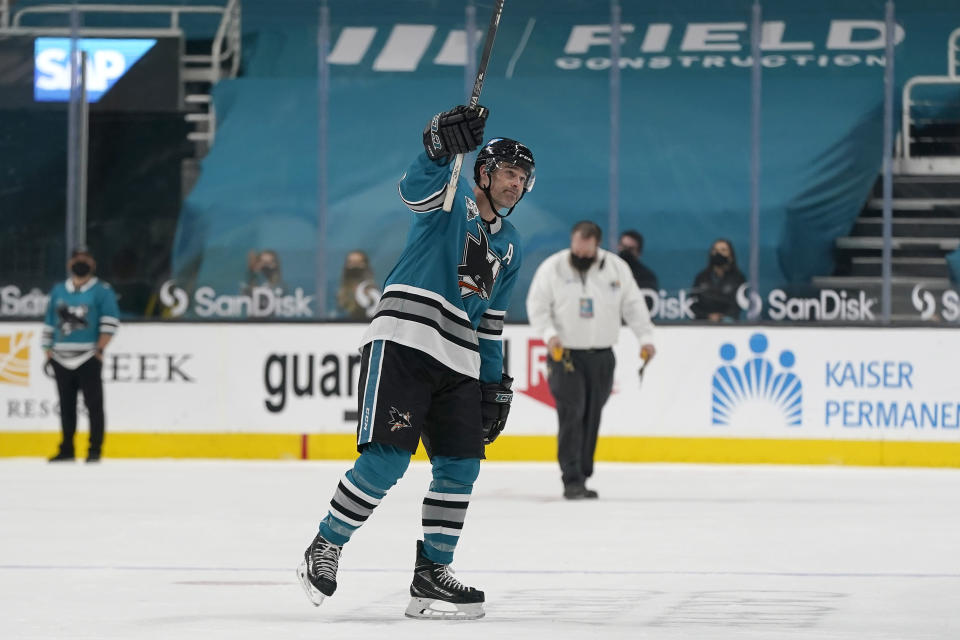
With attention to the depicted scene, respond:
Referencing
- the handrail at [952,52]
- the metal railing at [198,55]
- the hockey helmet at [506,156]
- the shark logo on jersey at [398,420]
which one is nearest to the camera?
the shark logo on jersey at [398,420]

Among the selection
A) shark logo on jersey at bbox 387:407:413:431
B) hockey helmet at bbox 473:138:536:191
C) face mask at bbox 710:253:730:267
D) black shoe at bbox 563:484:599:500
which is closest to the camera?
shark logo on jersey at bbox 387:407:413:431

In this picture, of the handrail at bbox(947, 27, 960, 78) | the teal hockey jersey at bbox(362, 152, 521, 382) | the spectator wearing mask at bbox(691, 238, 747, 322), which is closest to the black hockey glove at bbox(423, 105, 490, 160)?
the teal hockey jersey at bbox(362, 152, 521, 382)

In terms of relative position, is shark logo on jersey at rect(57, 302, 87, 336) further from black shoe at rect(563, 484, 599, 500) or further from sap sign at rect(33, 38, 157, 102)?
black shoe at rect(563, 484, 599, 500)

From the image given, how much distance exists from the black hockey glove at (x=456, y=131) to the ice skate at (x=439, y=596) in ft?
3.99

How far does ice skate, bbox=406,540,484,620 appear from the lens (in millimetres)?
4957

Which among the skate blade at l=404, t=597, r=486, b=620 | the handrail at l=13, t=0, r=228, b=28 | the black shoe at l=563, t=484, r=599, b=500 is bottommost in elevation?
the black shoe at l=563, t=484, r=599, b=500

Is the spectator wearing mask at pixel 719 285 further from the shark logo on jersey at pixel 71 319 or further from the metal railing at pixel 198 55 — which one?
the shark logo on jersey at pixel 71 319

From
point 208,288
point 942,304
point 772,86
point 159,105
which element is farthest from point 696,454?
point 159,105

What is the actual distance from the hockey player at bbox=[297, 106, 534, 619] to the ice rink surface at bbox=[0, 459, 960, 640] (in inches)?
7.4

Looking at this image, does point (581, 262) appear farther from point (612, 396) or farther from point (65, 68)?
point (65, 68)

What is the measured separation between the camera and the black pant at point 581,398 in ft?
31.6

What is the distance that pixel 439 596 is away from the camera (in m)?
5.01

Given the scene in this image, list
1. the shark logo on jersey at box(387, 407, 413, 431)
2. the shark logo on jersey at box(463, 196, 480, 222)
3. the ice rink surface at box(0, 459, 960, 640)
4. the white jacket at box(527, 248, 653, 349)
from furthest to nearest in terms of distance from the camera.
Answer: the white jacket at box(527, 248, 653, 349) < the shark logo on jersey at box(463, 196, 480, 222) < the shark logo on jersey at box(387, 407, 413, 431) < the ice rink surface at box(0, 459, 960, 640)

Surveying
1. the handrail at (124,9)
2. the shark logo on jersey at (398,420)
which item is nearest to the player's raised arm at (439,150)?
the shark logo on jersey at (398,420)
